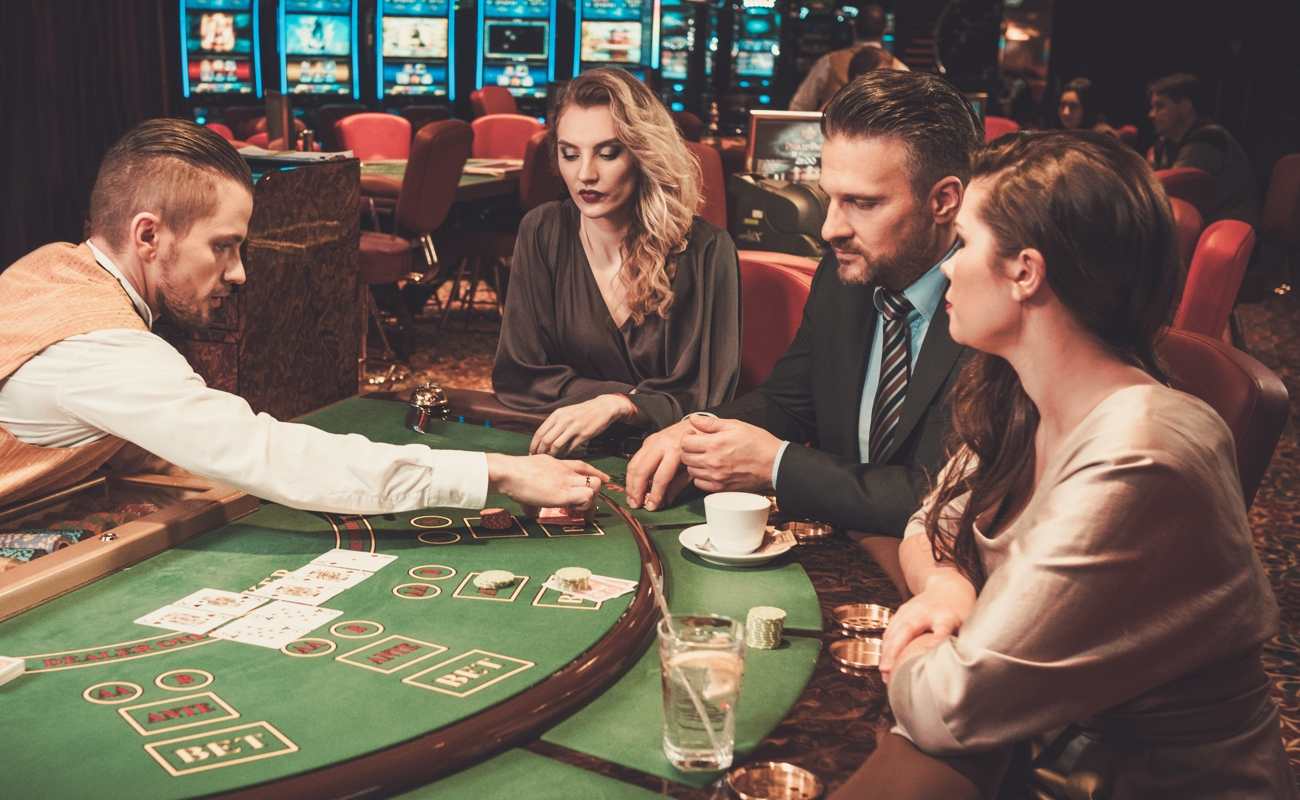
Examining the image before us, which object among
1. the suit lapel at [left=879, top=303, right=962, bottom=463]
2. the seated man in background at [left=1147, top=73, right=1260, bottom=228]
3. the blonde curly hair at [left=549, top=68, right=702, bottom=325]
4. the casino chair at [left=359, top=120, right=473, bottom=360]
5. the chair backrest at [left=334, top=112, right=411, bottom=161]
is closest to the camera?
the suit lapel at [left=879, top=303, right=962, bottom=463]

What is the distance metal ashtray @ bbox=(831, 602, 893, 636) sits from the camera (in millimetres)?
1528

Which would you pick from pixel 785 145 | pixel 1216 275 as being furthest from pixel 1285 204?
pixel 1216 275

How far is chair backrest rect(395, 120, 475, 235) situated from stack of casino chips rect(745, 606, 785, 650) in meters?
4.98

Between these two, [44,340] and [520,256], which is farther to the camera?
[520,256]

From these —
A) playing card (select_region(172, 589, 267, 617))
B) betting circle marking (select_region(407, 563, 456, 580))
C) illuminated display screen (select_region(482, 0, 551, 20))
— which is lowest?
betting circle marking (select_region(407, 563, 456, 580))

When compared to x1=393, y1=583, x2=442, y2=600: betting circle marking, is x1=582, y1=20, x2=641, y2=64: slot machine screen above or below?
above

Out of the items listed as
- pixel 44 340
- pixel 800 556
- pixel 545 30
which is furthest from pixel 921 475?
pixel 545 30

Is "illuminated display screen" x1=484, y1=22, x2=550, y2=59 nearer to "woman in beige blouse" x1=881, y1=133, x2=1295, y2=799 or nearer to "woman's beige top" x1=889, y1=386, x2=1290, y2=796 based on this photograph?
"woman in beige blouse" x1=881, y1=133, x2=1295, y2=799

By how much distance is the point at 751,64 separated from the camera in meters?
12.1

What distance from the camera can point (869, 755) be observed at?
1.22 metres

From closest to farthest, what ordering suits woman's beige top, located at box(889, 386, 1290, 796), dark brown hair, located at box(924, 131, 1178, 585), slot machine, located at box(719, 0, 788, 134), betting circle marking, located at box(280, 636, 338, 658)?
woman's beige top, located at box(889, 386, 1290, 796)
dark brown hair, located at box(924, 131, 1178, 585)
betting circle marking, located at box(280, 636, 338, 658)
slot machine, located at box(719, 0, 788, 134)

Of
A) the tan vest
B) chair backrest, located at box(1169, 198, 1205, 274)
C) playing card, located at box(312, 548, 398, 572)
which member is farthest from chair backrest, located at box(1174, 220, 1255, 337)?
the tan vest

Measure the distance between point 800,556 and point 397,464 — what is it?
61 centimetres

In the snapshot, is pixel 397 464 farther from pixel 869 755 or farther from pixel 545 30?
pixel 545 30
